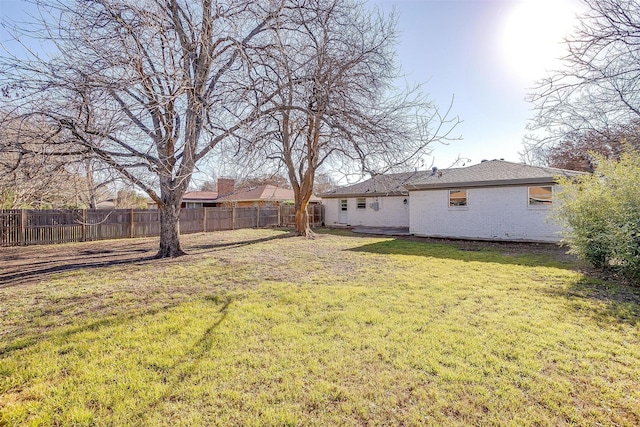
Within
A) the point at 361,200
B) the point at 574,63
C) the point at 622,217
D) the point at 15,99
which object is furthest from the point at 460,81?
→ the point at 361,200

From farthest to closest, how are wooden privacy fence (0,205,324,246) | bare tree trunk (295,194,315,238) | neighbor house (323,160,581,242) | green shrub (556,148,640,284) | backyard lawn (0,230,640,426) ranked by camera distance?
bare tree trunk (295,194,315,238)
neighbor house (323,160,581,242)
wooden privacy fence (0,205,324,246)
green shrub (556,148,640,284)
backyard lawn (0,230,640,426)

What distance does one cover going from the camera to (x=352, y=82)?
17.1 feet

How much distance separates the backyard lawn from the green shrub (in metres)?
0.81

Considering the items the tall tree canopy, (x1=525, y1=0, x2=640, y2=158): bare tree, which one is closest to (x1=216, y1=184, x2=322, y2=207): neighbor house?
the tall tree canopy

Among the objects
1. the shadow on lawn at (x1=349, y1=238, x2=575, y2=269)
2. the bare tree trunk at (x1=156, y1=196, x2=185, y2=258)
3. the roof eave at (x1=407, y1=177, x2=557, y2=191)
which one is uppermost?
the roof eave at (x1=407, y1=177, x2=557, y2=191)

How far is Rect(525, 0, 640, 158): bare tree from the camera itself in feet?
18.1

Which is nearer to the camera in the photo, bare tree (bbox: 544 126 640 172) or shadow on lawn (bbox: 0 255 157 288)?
shadow on lawn (bbox: 0 255 157 288)

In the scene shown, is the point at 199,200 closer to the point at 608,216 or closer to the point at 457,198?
the point at 457,198

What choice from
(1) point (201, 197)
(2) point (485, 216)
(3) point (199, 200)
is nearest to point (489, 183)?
(2) point (485, 216)

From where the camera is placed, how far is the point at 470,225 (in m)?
13.0

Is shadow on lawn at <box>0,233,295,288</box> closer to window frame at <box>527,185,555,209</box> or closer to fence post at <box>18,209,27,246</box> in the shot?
fence post at <box>18,209,27,246</box>

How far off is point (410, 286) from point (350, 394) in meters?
3.45

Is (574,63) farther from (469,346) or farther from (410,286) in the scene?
(469,346)

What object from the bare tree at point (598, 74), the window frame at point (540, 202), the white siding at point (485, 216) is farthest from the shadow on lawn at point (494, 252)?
the bare tree at point (598, 74)
